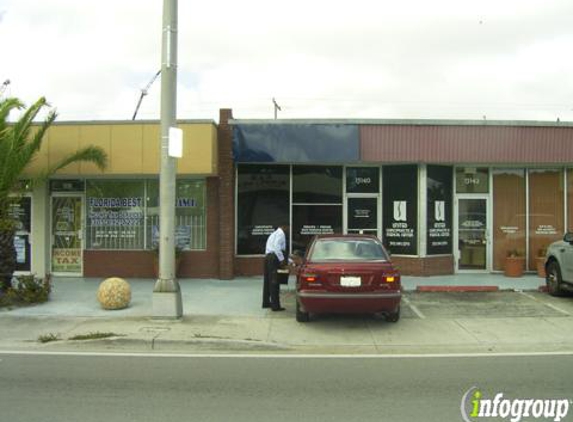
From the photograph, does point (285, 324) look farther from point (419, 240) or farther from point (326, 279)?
point (419, 240)

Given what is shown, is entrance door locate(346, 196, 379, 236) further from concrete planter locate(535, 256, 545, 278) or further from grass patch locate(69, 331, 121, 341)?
grass patch locate(69, 331, 121, 341)

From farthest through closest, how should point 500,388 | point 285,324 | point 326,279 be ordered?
point 285,324
point 326,279
point 500,388

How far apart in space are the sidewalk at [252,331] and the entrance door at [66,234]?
338 centimetres

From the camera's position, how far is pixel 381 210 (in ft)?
53.3

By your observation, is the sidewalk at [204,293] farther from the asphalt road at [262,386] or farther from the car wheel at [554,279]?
the asphalt road at [262,386]

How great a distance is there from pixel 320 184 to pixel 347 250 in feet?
20.5

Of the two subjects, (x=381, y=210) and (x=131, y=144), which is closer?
(x=131, y=144)

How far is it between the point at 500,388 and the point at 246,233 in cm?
1027

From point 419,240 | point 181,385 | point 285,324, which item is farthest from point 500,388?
point 419,240

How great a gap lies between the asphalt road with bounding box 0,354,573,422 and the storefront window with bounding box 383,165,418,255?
7931 millimetres

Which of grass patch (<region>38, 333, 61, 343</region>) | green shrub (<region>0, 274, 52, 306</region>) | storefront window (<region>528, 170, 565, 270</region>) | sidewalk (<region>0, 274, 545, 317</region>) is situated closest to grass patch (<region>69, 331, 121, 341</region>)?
grass patch (<region>38, 333, 61, 343</region>)

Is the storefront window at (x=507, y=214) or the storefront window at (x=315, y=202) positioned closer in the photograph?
the storefront window at (x=315, y=202)

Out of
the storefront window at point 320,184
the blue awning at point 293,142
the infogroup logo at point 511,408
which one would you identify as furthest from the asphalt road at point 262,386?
the storefront window at point 320,184

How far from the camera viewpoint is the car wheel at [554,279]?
41.2ft
